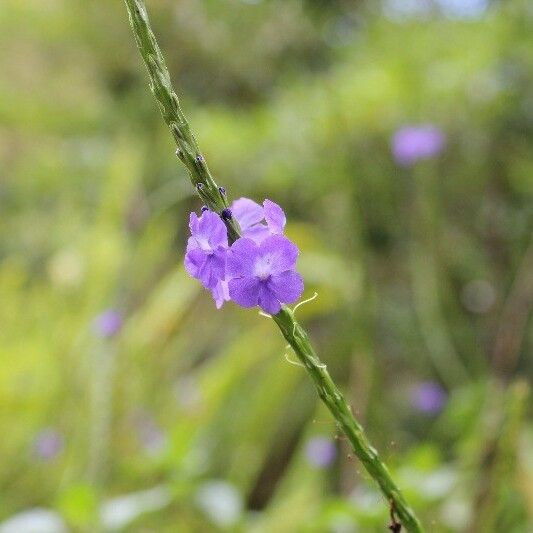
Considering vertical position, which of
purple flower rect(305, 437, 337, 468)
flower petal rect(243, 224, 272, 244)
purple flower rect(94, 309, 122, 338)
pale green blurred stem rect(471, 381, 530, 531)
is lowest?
flower petal rect(243, 224, 272, 244)

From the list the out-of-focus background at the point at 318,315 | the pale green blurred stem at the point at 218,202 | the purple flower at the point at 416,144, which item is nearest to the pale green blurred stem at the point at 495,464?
the out-of-focus background at the point at 318,315

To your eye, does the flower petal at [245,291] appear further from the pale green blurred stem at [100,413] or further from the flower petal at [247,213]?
the pale green blurred stem at [100,413]

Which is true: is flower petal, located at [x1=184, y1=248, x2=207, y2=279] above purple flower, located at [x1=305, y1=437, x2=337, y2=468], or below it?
below

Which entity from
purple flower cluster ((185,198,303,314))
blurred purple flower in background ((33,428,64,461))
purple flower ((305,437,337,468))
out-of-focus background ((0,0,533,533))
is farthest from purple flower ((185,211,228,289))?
blurred purple flower in background ((33,428,64,461))

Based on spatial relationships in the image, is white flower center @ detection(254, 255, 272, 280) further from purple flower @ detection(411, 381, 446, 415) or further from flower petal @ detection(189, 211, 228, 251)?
purple flower @ detection(411, 381, 446, 415)

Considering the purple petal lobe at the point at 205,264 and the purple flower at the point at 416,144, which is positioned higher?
the purple flower at the point at 416,144

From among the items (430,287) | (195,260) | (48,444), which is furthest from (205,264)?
(430,287)
